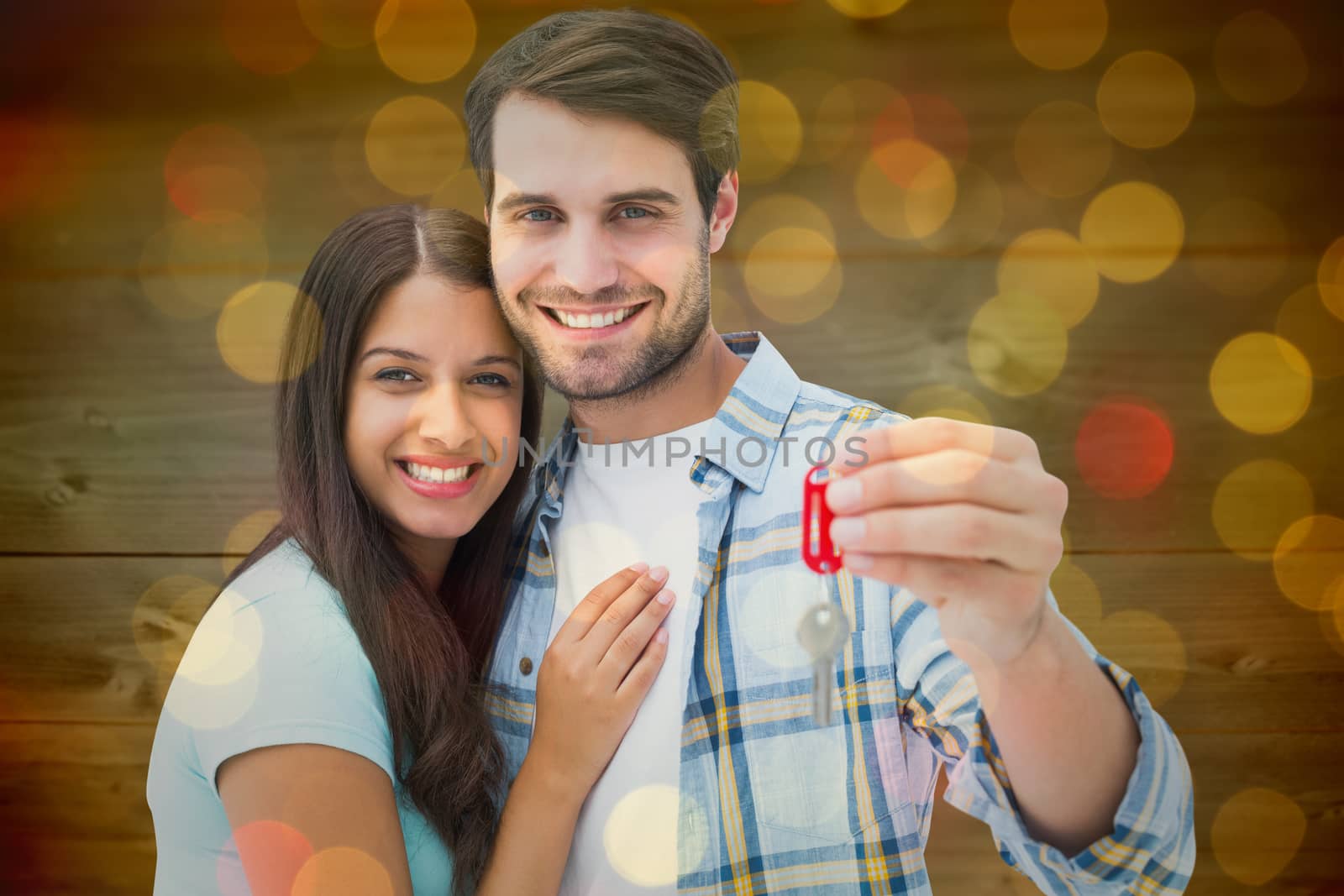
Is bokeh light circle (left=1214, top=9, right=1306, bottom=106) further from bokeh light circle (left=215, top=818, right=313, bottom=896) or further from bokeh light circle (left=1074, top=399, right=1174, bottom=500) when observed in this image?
bokeh light circle (left=215, top=818, right=313, bottom=896)

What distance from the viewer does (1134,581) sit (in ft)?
4.14

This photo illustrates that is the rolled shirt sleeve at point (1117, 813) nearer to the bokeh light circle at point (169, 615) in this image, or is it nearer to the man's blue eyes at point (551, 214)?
the man's blue eyes at point (551, 214)

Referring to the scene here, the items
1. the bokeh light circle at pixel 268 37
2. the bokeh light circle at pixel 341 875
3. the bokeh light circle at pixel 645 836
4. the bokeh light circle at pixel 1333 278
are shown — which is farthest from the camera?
the bokeh light circle at pixel 268 37

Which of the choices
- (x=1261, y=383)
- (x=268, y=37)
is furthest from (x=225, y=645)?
(x=1261, y=383)

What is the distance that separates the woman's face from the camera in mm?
952

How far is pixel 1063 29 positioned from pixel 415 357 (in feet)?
3.30

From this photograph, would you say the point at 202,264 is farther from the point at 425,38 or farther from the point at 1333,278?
the point at 1333,278

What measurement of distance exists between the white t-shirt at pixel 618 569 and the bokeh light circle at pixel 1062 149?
645mm

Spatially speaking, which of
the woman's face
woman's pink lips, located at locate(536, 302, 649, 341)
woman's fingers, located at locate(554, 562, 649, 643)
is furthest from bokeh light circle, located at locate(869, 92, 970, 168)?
woman's fingers, located at locate(554, 562, 649, 643)

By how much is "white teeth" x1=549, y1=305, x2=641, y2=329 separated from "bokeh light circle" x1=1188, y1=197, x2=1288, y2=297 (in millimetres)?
831

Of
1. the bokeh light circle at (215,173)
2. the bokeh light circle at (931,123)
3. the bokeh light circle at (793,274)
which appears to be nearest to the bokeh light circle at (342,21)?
the bokeh light circle at (215,173)

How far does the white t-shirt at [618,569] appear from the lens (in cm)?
86

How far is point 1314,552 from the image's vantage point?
1246 millimetres

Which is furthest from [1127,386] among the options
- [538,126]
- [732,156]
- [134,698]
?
[134,698]
